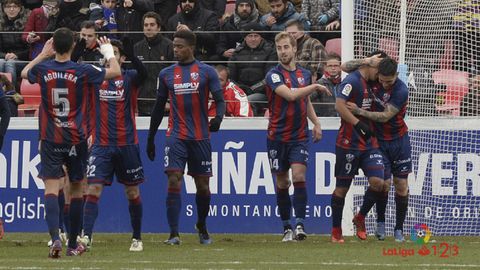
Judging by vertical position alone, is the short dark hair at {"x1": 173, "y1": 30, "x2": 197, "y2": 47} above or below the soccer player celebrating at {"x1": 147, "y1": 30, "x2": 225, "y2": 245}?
above

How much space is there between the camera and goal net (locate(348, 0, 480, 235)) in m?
15.9

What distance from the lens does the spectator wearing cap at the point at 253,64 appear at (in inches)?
682

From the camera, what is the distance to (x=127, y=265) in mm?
10969

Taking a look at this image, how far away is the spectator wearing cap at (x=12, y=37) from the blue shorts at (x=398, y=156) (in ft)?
20.3

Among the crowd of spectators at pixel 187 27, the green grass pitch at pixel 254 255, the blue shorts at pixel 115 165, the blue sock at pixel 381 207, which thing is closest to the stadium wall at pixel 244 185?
the green grass pitch at pixel 254 255

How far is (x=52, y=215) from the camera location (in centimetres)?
1162

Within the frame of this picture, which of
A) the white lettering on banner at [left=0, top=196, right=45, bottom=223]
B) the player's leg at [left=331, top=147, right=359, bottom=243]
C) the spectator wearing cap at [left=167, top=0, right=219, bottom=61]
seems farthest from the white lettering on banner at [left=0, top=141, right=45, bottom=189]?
the player's leg at [left=331, top=147, right=359, bottom=243]

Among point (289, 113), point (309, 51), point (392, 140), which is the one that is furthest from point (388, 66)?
point (309, 51)

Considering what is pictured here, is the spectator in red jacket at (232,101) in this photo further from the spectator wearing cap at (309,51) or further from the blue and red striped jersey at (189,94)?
the blue and red striped jersey at (189,94)

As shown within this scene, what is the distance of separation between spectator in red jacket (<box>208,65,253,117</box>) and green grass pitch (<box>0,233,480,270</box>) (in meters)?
2.08

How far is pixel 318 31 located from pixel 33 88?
4.48 m

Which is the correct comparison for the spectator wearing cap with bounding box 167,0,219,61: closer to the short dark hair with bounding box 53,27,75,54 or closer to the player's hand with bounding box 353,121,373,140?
the player's hand with bounding box 353,121,373,140

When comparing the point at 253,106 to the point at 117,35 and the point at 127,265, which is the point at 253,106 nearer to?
the point at 117,35

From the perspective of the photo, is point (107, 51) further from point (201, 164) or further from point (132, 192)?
point (201, 164)
